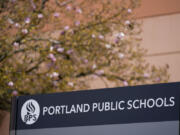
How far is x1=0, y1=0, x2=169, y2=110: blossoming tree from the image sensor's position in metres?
6.19

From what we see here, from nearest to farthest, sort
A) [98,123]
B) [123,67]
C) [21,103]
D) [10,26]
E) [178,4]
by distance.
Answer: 1. [98,123]
2. [21,103]
3. [10,26]
4. [123,67]
5. [178,4]

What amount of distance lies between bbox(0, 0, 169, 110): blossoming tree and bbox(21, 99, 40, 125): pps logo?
3.44 meters

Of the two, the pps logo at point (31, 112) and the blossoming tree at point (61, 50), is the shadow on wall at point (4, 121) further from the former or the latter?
the pps logo at point (31, 112)

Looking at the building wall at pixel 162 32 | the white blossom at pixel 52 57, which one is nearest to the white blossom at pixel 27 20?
the white blossom at pixel 52 57

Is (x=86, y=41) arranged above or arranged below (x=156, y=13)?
below

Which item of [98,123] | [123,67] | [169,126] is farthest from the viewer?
[123,67]

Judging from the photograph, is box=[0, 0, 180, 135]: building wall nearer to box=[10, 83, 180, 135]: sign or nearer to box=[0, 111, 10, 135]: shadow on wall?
box=[0, 111, 10, 135]: shadow on wall

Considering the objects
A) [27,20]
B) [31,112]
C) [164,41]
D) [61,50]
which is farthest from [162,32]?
[31,112]

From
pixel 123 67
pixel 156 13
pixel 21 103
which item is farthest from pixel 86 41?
pixel 21 103

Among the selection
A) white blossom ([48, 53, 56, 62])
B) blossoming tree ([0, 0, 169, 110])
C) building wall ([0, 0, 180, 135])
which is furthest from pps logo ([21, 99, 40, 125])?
building wall ([0, 0, 180, 135])

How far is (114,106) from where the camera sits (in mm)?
2221

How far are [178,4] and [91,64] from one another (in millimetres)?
1831

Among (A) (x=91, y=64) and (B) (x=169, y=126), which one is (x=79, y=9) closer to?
(A) (x=91, y=64)

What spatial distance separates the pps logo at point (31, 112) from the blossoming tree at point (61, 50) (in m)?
3.44
